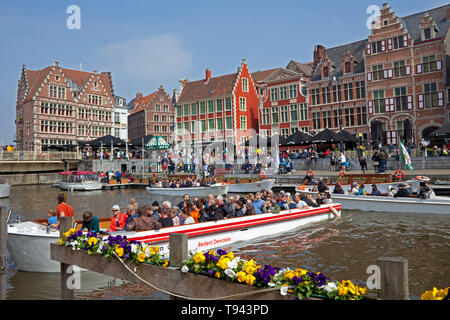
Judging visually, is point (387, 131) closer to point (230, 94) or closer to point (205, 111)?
point (230, 94)

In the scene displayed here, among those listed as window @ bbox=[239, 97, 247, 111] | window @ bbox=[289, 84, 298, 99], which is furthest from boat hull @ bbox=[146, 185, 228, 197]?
window @ bbox=[239, 97, 247, 111]

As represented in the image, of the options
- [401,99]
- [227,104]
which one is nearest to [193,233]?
[401,99]

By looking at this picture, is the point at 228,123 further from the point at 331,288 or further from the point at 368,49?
the point at 331,288

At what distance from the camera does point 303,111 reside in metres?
44.4

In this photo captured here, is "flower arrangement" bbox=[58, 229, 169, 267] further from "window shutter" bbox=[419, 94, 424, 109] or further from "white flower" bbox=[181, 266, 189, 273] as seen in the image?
"window shutter" bbox=[419, 94, 424, 109]

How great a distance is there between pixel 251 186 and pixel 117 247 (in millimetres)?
22980

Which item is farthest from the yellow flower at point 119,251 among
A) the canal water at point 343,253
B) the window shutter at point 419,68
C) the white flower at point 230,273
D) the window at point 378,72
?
the window at point 378,72

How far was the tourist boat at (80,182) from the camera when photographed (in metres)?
34.0

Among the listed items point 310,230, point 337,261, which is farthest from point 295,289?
point 310,230

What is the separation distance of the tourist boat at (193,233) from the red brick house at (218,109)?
35190 mm

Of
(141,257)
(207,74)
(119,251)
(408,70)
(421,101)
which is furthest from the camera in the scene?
(207,74)
